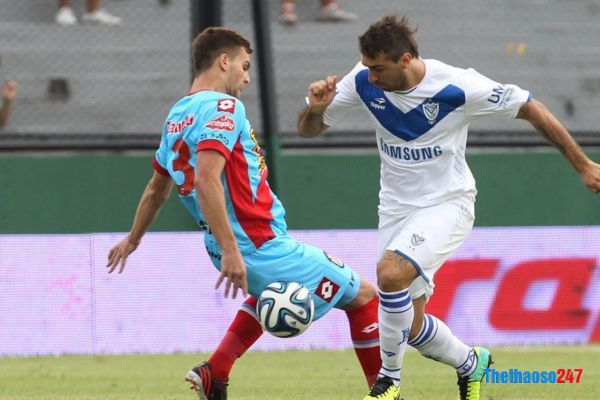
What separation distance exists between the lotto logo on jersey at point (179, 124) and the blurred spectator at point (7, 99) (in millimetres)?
7323

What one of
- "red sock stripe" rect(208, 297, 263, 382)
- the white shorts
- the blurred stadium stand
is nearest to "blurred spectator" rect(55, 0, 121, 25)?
the blurred stadium stand

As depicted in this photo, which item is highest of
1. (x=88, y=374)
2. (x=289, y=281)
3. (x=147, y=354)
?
(x=289, y=281)

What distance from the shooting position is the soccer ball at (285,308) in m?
5.47

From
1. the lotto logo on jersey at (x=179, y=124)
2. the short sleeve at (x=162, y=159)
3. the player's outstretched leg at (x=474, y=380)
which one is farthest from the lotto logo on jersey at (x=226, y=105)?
the player's outstretched leg at (x=474, y=380)

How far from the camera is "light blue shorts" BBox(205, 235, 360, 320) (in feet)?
18.3

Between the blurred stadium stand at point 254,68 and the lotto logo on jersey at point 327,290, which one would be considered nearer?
the lotto logo on jersey at point 327,290

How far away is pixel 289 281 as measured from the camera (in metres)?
5.60

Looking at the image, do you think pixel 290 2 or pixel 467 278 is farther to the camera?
pixel 290 2

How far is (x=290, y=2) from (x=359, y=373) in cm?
584

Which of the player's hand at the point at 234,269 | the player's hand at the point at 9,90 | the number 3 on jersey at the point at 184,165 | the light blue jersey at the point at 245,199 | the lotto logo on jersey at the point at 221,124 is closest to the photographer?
the player's hand at the point at 234,269

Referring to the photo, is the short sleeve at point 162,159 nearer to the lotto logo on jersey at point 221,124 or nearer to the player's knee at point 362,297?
the lotto logo on jersey at point 221,124

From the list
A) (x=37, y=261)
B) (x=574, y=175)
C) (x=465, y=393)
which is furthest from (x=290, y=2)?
(x=465, y=393)

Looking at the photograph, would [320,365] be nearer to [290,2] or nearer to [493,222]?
[493,222]

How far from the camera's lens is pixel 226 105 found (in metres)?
5.40
